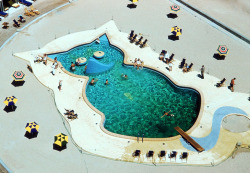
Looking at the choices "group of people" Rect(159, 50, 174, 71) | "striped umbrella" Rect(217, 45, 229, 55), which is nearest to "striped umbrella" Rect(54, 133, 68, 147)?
"group of people" Rect(159, 50, 174, 71)

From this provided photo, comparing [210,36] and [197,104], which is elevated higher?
[210,36]

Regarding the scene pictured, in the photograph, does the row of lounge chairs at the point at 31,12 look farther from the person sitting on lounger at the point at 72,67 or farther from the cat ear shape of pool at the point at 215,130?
the cat ear shape of pool at the point at 215,130

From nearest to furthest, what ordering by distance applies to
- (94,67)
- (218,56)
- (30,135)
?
(30,135), (94,67), (218,56)

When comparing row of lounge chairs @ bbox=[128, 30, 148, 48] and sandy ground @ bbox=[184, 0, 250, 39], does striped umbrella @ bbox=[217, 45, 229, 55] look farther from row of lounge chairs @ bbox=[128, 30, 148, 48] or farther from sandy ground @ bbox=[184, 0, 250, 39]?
row of lounge chairs @ bbox=[128, 30, 148, 48]

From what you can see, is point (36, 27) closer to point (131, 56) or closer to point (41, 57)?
point (41, 57)

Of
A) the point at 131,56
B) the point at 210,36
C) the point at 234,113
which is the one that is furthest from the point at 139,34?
the point at 234,113

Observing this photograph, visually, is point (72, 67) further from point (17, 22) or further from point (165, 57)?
point (17, 22)

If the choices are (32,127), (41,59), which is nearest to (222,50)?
(41,59)
